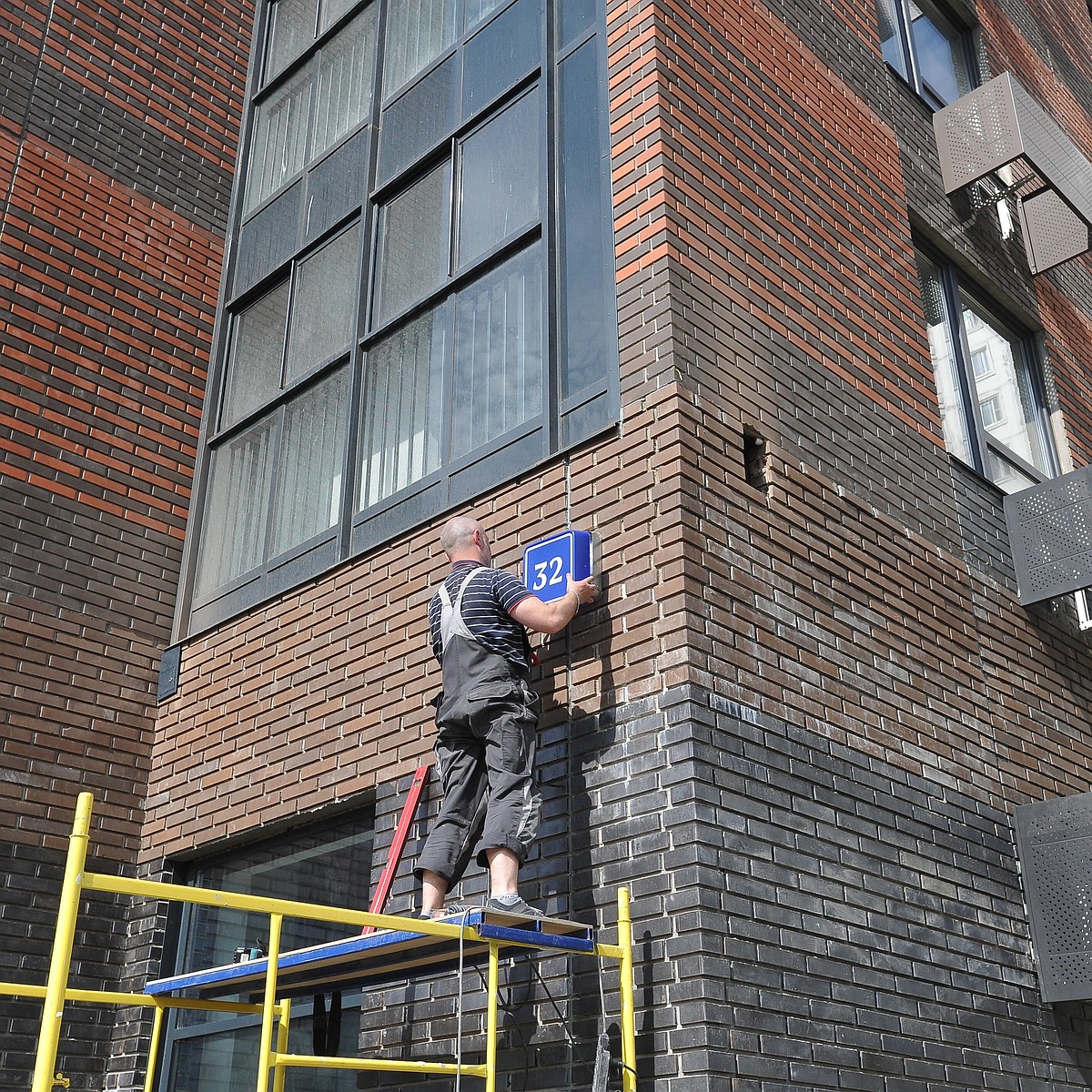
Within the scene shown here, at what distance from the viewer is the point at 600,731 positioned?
5.52 metres

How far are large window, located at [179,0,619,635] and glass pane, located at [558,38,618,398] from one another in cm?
1

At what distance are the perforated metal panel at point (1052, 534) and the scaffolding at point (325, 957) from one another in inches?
168

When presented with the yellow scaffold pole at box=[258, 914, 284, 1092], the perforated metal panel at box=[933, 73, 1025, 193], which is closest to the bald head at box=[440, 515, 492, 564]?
the yellow scaffold pole at box=[258, 914, 284, 1092]

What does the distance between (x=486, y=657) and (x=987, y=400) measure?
5.17 metres

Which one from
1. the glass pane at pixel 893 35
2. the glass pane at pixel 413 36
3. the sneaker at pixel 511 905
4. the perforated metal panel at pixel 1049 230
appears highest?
the glass pane at pixel 893 35

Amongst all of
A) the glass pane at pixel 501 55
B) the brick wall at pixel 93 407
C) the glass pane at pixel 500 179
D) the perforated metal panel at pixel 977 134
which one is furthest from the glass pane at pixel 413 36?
the perforated metal panel at pixel 977 134

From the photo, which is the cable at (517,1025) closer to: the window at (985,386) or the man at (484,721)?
the man at (484,721)

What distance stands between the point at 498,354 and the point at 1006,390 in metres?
4.29

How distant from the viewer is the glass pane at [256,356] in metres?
8.88

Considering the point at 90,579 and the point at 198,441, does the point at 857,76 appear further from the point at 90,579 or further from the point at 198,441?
the point at 90,579

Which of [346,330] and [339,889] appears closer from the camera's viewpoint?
[339,889]

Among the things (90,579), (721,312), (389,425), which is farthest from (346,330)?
(721,312)

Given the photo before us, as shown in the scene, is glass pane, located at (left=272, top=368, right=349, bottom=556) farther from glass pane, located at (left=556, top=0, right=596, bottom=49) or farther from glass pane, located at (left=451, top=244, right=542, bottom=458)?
glass pane, located at (left=556, top=0, right=596, bottom=49)

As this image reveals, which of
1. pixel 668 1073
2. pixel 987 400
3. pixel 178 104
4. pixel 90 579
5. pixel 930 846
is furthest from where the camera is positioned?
pixel 178 104
